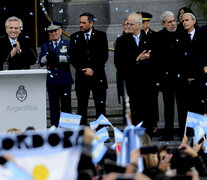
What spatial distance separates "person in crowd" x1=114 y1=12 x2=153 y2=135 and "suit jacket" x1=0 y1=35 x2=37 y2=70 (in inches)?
53.3

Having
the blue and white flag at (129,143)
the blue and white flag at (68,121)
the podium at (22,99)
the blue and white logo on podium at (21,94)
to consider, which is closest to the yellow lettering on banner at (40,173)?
the blue and white flag at (129,143)

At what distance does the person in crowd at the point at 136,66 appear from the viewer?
11.7 metres

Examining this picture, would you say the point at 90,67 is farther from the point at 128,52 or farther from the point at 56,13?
the point at 56,13

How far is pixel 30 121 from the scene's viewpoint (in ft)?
36.2

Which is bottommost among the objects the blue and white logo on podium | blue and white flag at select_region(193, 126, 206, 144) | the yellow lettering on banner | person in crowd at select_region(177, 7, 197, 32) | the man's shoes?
the man's shoes

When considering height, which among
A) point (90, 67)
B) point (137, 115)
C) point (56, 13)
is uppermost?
point (56, 13)

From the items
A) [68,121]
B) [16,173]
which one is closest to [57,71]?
[68,121]

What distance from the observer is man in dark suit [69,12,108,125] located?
1229 centimetres

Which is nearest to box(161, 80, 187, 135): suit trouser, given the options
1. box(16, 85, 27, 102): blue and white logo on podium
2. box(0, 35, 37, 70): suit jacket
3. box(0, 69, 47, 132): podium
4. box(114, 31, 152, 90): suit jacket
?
box(114, 31, 152, 90): suit jacket

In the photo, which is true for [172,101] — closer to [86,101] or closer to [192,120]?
[86,101]

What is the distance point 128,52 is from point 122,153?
5.95 metres

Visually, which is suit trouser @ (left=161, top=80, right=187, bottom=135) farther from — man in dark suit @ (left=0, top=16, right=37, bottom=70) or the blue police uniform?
man in dark suit @ (left=0, top=16, right=37, bottom=70)

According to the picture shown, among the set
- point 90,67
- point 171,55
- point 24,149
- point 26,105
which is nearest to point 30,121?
point 26,105

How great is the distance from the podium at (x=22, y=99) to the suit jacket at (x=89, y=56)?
1134 mm
